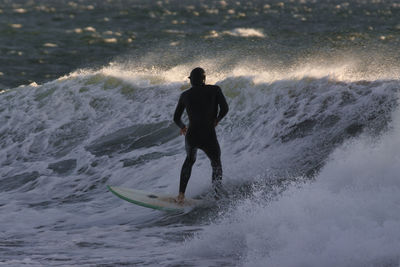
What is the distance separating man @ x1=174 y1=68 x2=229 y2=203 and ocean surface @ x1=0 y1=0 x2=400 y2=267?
796mm

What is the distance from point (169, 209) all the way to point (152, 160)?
3.15m

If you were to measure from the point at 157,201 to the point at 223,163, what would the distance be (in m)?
2.16

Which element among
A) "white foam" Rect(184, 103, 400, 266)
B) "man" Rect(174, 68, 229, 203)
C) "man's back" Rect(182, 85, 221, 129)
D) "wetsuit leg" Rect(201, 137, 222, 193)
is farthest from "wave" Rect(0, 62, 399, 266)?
"man's back" Rect(182, 85, 221, 129)

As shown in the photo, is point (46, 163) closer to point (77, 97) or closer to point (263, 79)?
point (77, 97)

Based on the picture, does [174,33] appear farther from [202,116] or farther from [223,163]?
[202,116]

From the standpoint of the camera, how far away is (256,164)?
424 inches

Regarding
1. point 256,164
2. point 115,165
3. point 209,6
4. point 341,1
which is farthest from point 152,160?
point 341,1

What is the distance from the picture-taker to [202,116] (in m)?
8.75

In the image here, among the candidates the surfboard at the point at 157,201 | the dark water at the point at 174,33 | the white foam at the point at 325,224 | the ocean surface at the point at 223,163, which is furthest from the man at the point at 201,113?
the dark water at the point at 174,33

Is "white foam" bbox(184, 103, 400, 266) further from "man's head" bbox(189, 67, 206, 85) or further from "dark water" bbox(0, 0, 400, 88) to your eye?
"dark water" bbox(0, 0, 400, 88)

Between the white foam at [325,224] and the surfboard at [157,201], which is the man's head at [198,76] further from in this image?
the surfboard at [157,201]

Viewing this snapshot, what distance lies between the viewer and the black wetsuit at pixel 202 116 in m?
8.70

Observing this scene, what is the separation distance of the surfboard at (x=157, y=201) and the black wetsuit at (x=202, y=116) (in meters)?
0.47

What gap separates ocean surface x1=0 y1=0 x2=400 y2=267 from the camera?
7059mm
